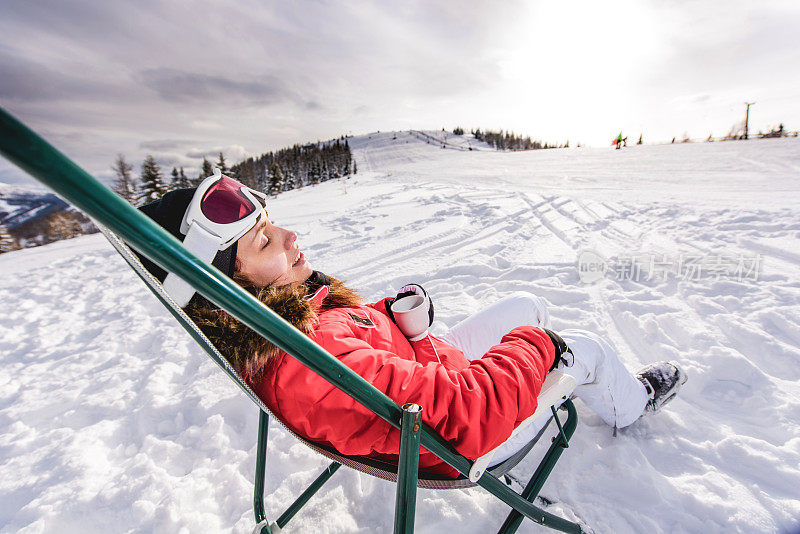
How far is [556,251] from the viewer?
4.83 metres

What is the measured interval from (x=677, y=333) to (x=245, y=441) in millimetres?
3406

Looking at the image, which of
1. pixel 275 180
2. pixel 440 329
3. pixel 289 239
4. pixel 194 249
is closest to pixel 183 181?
pixel 275 180

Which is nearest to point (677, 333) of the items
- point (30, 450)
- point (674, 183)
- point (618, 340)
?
point (618, 340)

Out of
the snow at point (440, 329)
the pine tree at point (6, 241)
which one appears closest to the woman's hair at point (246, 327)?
the snow at point (440, 329)

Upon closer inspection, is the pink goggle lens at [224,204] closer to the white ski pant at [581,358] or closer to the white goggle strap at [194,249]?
the white goggle strap at [194,249]

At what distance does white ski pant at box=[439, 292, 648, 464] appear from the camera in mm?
1747

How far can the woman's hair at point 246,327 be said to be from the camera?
1090mm

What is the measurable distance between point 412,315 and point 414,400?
766mm

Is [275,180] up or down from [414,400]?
down

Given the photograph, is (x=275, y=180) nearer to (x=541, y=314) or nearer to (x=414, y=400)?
(x=541, y=314)

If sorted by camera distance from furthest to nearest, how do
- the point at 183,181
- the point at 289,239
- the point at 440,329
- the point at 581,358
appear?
the point at 183,181 → the point at 440,329 → the point at 581,358 → the point at 289,239

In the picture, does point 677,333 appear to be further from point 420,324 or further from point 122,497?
point 122,497

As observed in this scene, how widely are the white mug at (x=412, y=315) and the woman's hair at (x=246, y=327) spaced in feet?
2.07

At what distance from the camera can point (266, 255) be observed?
1.39m
